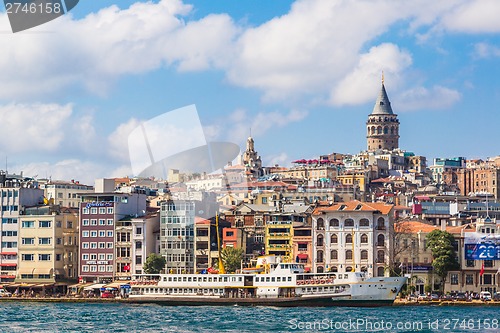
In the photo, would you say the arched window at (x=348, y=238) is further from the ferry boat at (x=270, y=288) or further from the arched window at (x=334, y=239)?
the ferry boat at (x=270, y=288)

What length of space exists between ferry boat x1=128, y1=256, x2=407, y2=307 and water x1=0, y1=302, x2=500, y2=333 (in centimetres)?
148

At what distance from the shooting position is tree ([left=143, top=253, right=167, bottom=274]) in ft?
259

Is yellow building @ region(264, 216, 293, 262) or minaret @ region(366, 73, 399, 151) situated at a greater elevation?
minaret @ region(366, 73, 399, 151)

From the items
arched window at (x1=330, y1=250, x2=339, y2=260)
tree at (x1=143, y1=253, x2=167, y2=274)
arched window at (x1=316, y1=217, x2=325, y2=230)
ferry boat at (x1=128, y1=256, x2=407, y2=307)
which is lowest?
→ ferry boat at (x1=128, y1=256, x2=407, y2=307)

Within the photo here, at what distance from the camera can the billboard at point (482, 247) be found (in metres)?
75.6

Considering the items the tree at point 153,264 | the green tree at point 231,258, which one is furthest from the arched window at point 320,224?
the tree at point 153,264

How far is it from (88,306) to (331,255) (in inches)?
682

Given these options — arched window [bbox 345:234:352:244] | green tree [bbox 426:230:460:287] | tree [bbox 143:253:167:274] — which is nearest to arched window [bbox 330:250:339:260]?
arched window [bbox 345:234:352:244]

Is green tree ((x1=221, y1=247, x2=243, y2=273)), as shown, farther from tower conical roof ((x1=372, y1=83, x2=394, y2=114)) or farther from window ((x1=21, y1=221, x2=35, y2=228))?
tower conical roof ((x1=372, y1=83, x2=394, y2=114))

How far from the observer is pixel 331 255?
77375 millimetres

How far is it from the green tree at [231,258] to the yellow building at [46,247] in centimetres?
1231

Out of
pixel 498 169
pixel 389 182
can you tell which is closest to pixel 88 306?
pixel 389 182

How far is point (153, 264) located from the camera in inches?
3105

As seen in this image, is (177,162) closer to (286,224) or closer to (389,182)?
(286,224)
